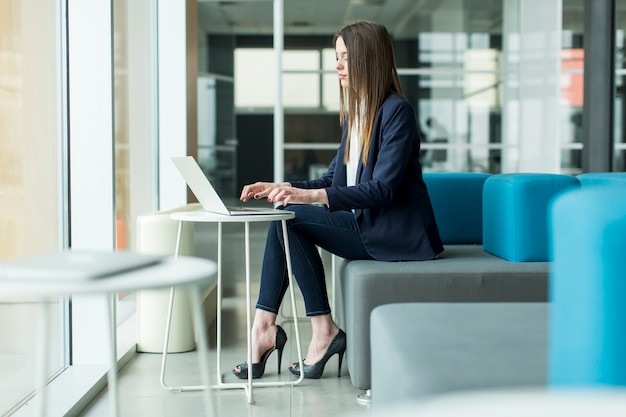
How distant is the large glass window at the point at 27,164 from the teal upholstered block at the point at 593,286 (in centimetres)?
161

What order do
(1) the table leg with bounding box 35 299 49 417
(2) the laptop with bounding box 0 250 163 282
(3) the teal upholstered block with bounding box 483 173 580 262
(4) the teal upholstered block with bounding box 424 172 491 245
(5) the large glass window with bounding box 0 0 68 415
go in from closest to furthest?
(2) the laptop with bounding box 0 250 163 282
(1) the table leg with bounding box 35 299 49 417
(5) the large glass window with bounding box 0 0 68 415
(3) the teal upholstered block with bounding box 483 173 580 262
(4) the teal upholstered block with bounding box 424 172 491 245

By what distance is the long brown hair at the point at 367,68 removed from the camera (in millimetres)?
3025

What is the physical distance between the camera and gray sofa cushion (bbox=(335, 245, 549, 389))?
9.06 ft

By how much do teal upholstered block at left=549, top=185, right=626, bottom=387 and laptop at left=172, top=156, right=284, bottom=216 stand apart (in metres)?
1.63

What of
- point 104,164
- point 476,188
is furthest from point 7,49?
point 476,188

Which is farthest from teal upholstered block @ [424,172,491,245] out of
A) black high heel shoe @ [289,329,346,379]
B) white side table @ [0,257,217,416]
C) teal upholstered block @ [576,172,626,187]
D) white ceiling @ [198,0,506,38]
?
white ceiling @ [198,0,506,38]

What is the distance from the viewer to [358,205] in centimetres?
290

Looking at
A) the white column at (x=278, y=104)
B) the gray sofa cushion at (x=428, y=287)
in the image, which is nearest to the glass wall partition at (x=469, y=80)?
the white column at (x=278, y=104)

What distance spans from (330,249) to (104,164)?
92 centimetres

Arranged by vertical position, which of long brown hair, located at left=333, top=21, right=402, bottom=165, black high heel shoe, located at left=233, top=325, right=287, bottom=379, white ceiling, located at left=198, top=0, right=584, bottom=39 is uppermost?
white ceiling, located at left=198, top=0, right=584, bottom=39

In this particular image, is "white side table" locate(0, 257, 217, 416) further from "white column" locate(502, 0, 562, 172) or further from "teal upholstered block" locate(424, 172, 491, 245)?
"white column" locate(502, 0, 562, 172)

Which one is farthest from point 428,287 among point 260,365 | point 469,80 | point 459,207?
point 469,80

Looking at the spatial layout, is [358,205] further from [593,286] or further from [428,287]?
[593,286]

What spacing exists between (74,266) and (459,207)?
2.64m
